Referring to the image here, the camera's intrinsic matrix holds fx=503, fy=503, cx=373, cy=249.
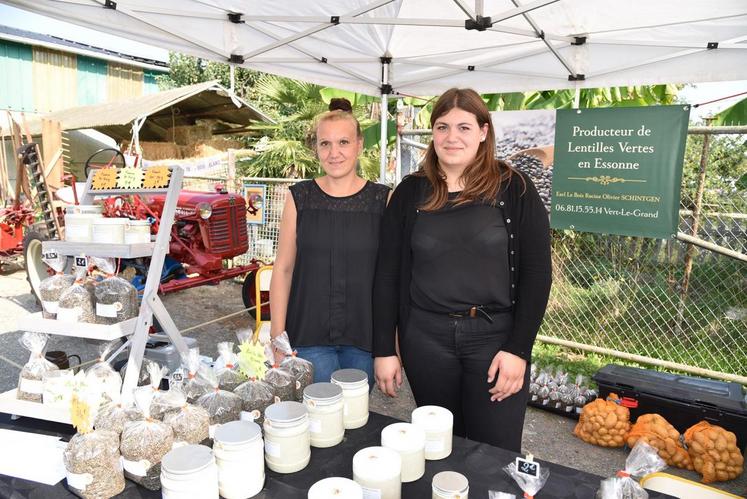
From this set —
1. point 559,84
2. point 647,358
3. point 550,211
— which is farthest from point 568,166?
point 647,358

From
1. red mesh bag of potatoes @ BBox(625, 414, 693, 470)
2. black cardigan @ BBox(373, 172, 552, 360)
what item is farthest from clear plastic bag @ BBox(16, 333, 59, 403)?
red mesh bag of potatoes @ BBox(625, 414, 693, 470)

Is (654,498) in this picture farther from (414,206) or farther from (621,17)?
(621,17)

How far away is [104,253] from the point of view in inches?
85.7

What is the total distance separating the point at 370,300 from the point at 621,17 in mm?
2451

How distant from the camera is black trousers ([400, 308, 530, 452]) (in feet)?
5.94

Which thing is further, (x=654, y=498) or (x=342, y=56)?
(x=342, y=56)

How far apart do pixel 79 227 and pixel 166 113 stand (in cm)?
1177

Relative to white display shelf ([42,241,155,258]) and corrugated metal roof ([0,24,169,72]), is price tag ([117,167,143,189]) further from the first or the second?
corrugated metal roof ([0,24,169,72])

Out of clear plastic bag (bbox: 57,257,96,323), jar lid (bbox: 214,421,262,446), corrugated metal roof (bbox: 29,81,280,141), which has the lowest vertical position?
jar lid (bbox: 214,421,262,446)

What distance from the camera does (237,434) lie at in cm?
127

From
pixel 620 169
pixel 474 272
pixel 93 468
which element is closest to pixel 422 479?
pixel 474 272

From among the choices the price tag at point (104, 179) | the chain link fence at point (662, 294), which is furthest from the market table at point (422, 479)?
the chain link fence at point (662, 294)

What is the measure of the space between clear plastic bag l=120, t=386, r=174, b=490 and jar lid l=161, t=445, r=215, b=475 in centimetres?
10

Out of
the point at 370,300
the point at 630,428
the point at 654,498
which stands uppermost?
the point at 370,300
